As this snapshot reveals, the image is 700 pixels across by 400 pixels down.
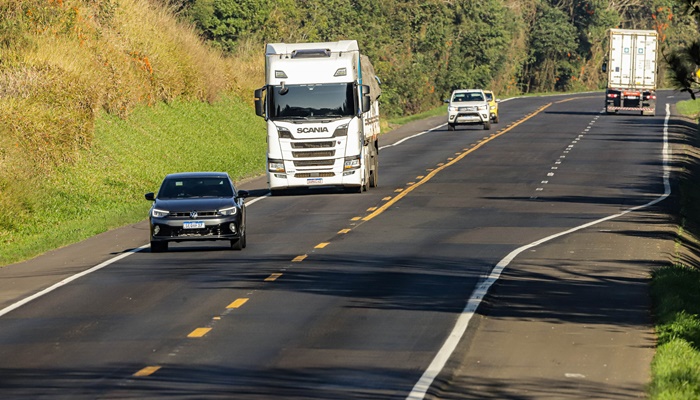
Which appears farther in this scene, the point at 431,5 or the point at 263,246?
the point at 431,5

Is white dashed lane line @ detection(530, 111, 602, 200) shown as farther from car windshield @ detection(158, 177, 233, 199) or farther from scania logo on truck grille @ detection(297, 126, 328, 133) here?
car windshield @ detection(158, 177, 233, 199)

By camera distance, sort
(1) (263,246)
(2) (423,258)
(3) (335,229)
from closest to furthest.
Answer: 1. (2) (423,258)
2. (1) (263,246)
3. (3) (335,229)

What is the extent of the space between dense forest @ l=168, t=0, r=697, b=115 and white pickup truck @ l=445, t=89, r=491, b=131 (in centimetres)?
1262

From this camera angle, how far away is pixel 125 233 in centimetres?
3253

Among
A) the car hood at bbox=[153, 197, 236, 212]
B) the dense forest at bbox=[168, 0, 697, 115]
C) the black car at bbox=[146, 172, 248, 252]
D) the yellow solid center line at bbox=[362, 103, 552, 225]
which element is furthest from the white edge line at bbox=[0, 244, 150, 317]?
the dense forest at bbox=[168, 0, 697, 115]

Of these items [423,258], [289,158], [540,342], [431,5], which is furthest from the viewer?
[431,5]

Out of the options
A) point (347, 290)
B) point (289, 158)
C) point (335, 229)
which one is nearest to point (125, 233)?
point (335, 229)

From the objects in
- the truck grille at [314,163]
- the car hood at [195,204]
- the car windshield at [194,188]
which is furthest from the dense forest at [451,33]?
the car hood at [195,204]

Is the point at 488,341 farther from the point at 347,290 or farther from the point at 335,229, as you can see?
the point at 335,229

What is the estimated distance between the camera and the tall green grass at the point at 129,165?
109ft

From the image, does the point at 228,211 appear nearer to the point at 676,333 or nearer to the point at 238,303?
the point at 238,303

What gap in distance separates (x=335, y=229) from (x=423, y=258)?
5413 mm

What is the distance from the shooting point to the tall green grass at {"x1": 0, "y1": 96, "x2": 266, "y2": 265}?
33.3 m

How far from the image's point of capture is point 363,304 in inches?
818
